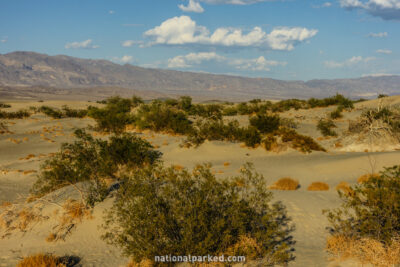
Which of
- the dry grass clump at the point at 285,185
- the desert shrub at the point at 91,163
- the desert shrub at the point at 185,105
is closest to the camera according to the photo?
the desert shrub at the point at 91,163

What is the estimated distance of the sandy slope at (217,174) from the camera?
750cm

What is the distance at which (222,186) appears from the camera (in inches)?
254

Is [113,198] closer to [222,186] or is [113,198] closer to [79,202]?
[79,202]

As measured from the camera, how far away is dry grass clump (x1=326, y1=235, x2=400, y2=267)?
18.3 ft

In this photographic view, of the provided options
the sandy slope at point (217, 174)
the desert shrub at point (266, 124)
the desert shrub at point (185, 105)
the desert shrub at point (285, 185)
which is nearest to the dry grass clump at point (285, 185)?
the desert shrub at point (285, 185)

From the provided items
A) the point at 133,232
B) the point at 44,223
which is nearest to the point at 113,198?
the point at 44,223

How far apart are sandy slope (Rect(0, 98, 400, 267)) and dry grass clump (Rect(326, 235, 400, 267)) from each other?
14.1 inches

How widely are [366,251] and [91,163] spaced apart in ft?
29.4

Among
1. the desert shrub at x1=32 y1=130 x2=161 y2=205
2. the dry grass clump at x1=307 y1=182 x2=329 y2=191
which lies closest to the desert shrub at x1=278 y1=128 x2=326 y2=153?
the dry grass clump at x1=307 y1=182 x2=329 y2=191

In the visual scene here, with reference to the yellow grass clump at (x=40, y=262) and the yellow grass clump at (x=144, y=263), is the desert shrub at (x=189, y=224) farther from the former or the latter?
the yellow grass clump at (x=40, y=262)

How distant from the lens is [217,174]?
14.6 m

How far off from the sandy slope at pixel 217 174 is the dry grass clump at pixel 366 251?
1.17ft

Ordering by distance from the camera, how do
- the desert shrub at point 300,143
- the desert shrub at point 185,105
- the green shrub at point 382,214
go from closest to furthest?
the green shrub at point 382,214, the desert shrub at point 300,143, the desert shrub at point 185,105

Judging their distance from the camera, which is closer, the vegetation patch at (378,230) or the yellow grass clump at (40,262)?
the vegetation patch at (378,230)
